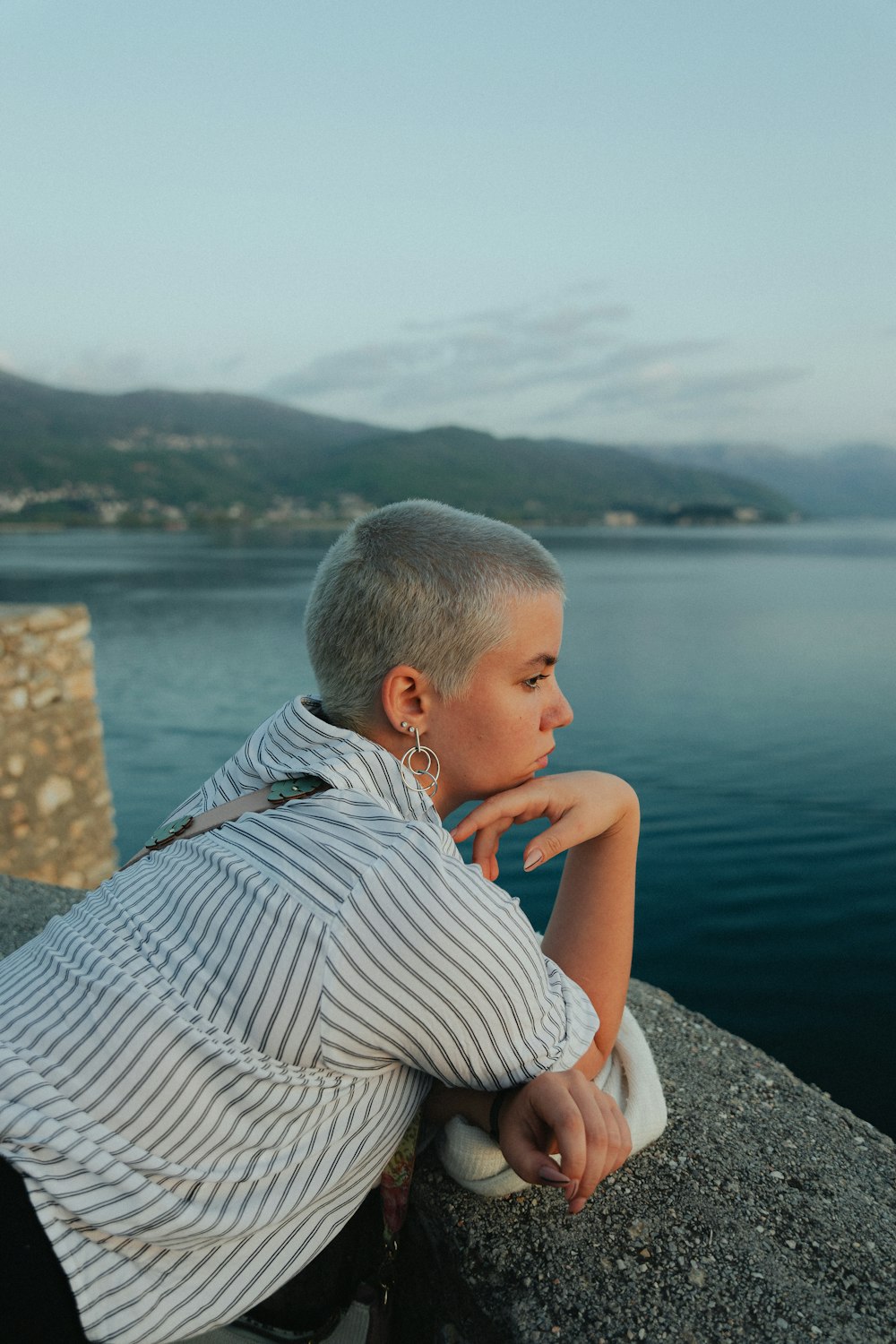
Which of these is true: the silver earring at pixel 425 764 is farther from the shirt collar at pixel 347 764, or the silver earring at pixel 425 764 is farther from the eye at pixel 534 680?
the eye at pixel 534 680

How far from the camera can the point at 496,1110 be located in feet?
5.53

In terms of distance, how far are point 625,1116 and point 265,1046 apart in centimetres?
109

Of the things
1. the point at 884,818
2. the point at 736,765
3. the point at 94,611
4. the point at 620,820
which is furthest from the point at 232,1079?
the point at 94,611

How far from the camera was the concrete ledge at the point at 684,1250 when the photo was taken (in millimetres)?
1782

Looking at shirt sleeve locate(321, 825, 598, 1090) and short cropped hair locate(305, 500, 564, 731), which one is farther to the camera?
short cropped hair locate(305, 500, 564, 731)

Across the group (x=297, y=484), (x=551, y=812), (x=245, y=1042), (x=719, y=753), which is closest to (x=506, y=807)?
(x=551, y=812)

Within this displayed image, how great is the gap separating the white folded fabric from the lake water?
287 centimetres

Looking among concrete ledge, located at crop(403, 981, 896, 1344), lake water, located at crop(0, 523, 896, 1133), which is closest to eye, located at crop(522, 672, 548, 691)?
concrete ledge, located at crop(403, 981, 896, 1344)

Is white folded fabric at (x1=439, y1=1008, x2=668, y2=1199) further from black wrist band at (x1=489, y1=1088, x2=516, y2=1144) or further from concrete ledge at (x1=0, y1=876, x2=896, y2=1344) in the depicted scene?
black wrist band at (x1=489, y1=1088, x2=516, y2=1144)

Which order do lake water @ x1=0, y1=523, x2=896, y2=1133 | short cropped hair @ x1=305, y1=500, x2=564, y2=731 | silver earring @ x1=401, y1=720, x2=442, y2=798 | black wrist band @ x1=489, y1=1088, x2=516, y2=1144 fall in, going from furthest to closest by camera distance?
lake water @ x1=0, y1=523, x2=896, y2=1133
silver earring @ x1=401, y1=720, x2=442, y2=798
short cropped hair @ x1=305, y1=500, x2=564, y2=731
black wrist band @ x1=489, y1=1088, x2=516, y2=1144

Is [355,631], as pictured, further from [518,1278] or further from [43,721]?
[43,721]

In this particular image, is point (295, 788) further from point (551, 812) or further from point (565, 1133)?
point (565, 1133)

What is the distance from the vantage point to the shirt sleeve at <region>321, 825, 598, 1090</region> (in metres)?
1.40

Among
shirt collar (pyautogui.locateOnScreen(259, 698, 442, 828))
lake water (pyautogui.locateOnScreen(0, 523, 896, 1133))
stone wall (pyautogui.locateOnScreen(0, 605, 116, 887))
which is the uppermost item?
shirt collar (pyautogui.locateOnScreen(259, 698, 442, 828))
